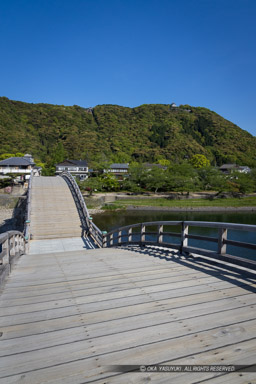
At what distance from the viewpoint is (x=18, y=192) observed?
4050 cm

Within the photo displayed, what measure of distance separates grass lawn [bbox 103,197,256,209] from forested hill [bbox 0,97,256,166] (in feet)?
130

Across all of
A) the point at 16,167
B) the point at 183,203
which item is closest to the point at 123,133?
the point at 16,167

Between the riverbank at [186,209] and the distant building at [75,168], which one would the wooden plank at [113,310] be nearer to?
the riverbank at [186,209]

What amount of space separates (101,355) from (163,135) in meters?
139

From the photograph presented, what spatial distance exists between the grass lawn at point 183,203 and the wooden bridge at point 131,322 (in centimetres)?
3491

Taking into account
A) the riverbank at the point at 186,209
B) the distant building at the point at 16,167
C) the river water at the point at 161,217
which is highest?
the distant building at the point at 16,167

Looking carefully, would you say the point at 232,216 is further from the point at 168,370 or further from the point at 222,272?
the point at 168,370

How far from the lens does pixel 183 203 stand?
42.9 metres

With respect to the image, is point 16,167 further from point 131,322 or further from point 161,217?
point 131,322

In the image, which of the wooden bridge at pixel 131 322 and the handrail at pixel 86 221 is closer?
the wooden bridge at pixel 131 322

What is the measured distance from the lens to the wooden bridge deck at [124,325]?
1.97 m

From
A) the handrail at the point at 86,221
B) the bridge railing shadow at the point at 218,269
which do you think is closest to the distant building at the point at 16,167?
the handrail at the point at 86,221

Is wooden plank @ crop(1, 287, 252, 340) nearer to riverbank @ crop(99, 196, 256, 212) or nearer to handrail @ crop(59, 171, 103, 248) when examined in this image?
handrail @ crop(59, 171, 103, 248)

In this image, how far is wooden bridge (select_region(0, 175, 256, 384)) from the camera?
6.40 ft
